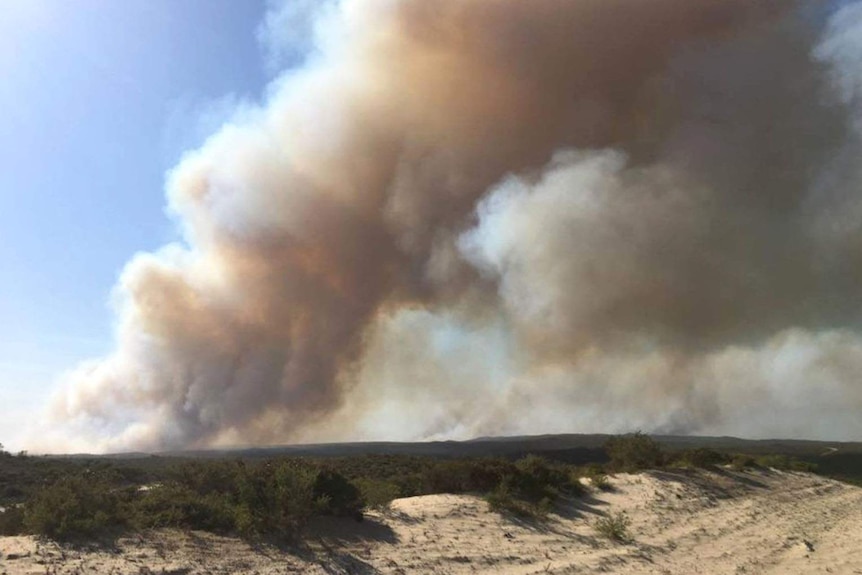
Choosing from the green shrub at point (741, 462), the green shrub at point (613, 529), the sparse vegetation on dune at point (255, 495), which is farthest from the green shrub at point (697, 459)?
the green shrub at point (613, 529)

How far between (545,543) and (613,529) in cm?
199

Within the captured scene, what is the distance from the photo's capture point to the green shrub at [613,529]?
527 inches

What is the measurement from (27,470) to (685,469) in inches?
976

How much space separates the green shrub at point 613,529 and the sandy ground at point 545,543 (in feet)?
0.55

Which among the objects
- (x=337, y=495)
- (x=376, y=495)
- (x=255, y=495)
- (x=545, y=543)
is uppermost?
(x=255, y=495)

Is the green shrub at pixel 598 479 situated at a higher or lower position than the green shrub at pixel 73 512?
lower

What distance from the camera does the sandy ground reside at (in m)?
8.49

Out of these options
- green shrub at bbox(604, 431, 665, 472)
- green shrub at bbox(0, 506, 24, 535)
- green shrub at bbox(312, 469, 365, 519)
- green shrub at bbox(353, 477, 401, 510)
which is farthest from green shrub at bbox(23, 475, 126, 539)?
green shrub at bbox(604, 431, 665, 472)

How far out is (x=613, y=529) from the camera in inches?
531

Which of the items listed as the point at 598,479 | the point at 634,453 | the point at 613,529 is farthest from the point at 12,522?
the point at 634,453

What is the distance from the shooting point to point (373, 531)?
11.3 metres

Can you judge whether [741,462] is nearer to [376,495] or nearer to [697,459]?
[697,459]

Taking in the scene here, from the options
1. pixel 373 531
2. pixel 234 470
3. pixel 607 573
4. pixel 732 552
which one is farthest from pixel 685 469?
pixel 234 470

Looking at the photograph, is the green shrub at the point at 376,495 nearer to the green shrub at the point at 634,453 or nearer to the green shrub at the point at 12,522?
the green shrub at the point at 12,522
